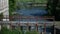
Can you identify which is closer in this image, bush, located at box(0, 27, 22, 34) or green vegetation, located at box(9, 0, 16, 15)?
bush, located at box(0, 27, 22, 34)

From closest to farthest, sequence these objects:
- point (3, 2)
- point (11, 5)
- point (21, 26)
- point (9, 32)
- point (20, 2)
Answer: point (9, 32)
point (21, 26)
point (3, 2)
point (11, 5)
point (20, 2)

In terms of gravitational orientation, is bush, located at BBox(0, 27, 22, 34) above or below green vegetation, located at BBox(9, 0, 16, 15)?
below

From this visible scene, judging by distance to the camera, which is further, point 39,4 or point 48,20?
point 39,4

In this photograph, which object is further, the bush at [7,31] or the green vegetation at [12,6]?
the green vegetation at [12,6]

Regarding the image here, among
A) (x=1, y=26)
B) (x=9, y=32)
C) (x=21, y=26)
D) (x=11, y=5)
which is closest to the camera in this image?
(x=9, y=32)

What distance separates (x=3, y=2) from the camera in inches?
138

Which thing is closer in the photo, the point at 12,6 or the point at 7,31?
the point at 7,31

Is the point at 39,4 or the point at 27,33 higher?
the point at 39,4

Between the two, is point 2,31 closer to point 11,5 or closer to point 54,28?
point 54,28

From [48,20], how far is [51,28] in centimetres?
19

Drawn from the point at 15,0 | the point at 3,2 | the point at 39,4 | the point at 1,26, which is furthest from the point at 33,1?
the point at 1,26

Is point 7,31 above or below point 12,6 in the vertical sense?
below

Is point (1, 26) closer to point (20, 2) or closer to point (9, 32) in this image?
point (9, 32)

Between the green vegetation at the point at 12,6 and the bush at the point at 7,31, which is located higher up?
the green vegetation at the point at 12,6
